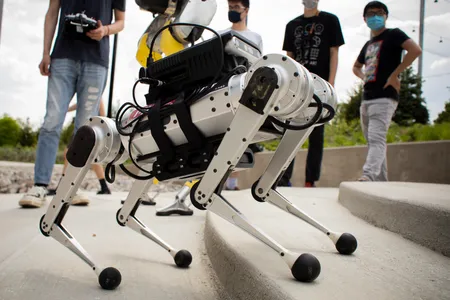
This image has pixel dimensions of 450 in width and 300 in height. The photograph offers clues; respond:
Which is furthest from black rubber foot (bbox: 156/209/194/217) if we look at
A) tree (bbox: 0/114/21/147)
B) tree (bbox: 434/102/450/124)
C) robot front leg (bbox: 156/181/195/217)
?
tree (bbox: 0/114/21/147)

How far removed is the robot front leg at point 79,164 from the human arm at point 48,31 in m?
1.76

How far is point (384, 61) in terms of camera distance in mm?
3410

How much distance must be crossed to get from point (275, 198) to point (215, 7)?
0.82 metres

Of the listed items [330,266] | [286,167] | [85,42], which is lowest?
[330,266]

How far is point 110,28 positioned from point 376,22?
7.65 ft

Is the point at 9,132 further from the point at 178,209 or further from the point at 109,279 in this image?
the point at 109,279

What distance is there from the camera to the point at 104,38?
9.66ft

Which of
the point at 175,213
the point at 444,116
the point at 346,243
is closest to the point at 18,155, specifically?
the point at 175,213

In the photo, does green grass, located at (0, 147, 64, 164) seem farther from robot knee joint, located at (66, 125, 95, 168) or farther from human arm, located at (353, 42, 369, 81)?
robot knee joint, located at (66, 125, 95, 168)

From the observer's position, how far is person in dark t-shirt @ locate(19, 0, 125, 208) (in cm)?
281

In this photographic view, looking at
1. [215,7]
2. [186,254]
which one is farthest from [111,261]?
[215,7]

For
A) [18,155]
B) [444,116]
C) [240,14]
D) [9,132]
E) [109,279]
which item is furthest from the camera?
[9,132]

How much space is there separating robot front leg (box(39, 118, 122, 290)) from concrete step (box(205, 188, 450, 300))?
1.60ft

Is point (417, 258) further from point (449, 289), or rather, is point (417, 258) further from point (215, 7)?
point (215, 7)
